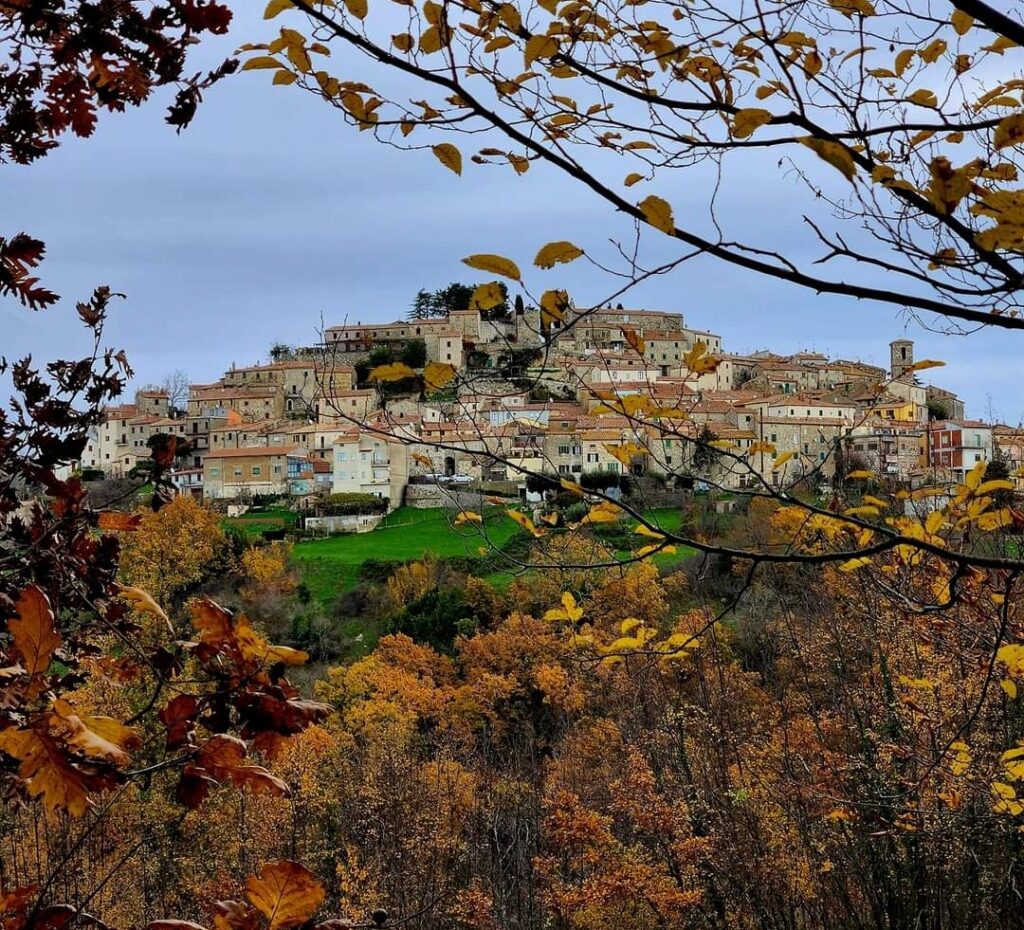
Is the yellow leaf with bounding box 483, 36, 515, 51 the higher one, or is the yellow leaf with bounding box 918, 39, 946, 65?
the yellow leaf with bounding box 918, 39, 946, 65

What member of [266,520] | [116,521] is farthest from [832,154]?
[266,520]

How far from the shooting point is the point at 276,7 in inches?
Answer: 71.1

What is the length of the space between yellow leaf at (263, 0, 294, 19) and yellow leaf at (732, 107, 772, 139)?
2.60ft

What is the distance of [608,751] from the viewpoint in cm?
1638

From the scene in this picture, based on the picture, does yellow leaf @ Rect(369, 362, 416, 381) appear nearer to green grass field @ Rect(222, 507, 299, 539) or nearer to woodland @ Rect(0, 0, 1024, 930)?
woodland @ Rect(0, 0, 1024, 930)

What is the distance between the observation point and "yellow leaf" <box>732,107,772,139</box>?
1.67 meters

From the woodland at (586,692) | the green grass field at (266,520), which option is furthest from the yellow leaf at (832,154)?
the green grass field at (266,520)

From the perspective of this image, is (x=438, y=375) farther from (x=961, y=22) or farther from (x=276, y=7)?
(x=961, y=22)

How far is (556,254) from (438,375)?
298 mm

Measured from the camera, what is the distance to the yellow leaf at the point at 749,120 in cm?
167

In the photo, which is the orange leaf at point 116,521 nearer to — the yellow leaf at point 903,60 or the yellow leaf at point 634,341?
the yellow leaf at point 634,341

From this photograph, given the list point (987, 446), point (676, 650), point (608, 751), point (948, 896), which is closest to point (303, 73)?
point (676, 650)

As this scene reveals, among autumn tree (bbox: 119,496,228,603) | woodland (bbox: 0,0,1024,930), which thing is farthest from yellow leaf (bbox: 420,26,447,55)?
autumn tree (bbox: 119,496,228,603)

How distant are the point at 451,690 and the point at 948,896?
1846 centimetres
